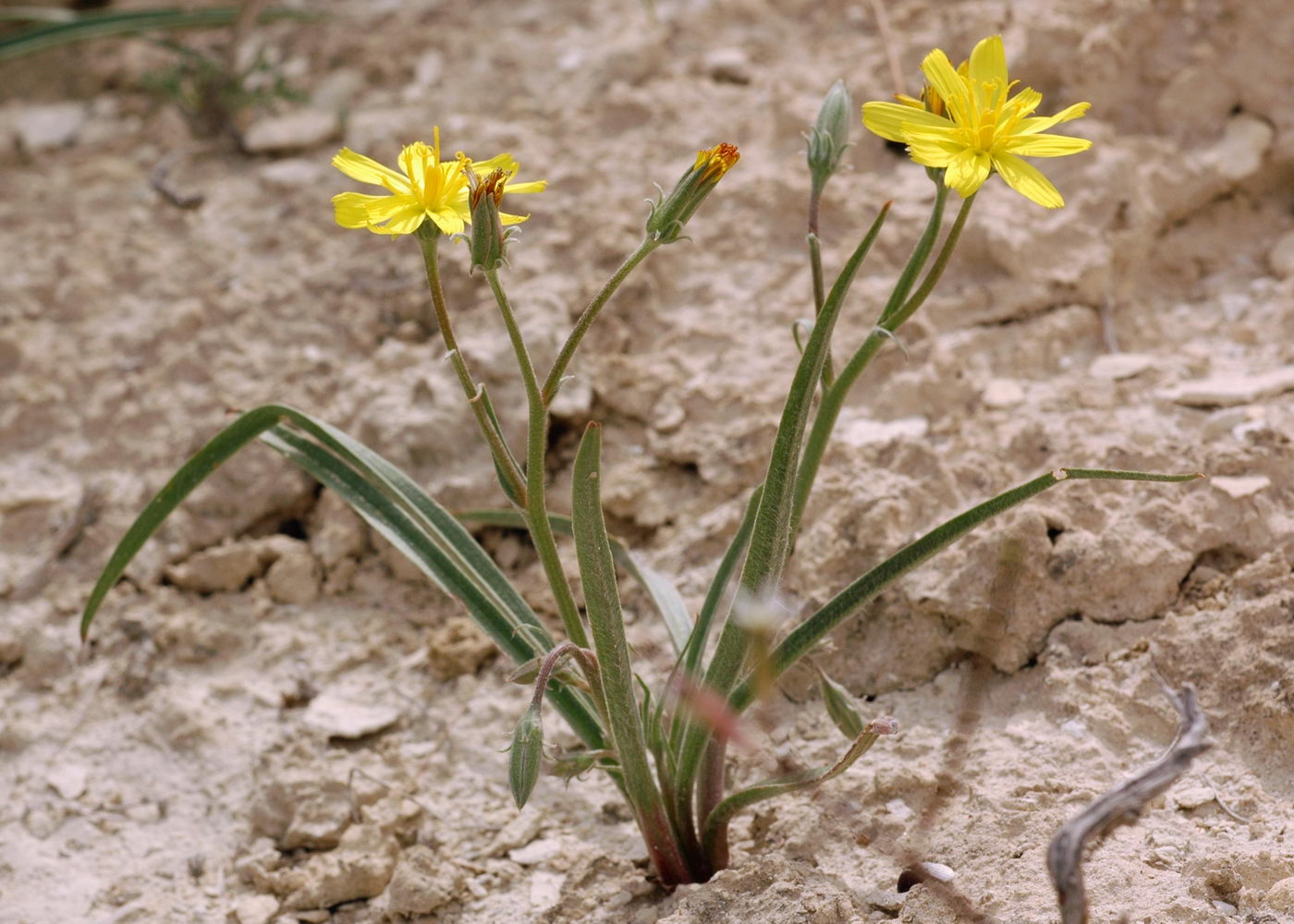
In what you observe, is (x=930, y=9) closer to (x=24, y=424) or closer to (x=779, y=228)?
(x=779, y=228)

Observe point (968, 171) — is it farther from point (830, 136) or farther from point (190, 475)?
point (190, 475)

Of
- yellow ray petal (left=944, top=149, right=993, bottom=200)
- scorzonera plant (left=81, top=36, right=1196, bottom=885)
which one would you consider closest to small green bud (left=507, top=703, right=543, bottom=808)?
scorzonera plant (left=81, top=36, right=1196, bottom=885)

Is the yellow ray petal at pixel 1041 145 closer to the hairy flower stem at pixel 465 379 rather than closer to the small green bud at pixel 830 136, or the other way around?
the small green bud at pixel 830 136

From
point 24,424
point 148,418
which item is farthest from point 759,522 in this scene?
point 24,424

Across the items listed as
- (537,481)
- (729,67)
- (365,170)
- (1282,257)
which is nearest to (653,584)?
(537,481)

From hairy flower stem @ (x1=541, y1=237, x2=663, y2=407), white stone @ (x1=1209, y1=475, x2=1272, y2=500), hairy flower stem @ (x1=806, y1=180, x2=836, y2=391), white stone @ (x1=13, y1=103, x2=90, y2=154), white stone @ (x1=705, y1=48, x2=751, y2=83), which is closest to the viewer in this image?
hairy flower stem @ (x1=541, y1=237, x2=663, y2=407)

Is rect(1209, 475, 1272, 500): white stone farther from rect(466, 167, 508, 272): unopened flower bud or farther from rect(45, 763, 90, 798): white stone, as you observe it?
rect(45, 763, 90, 798): white stone
